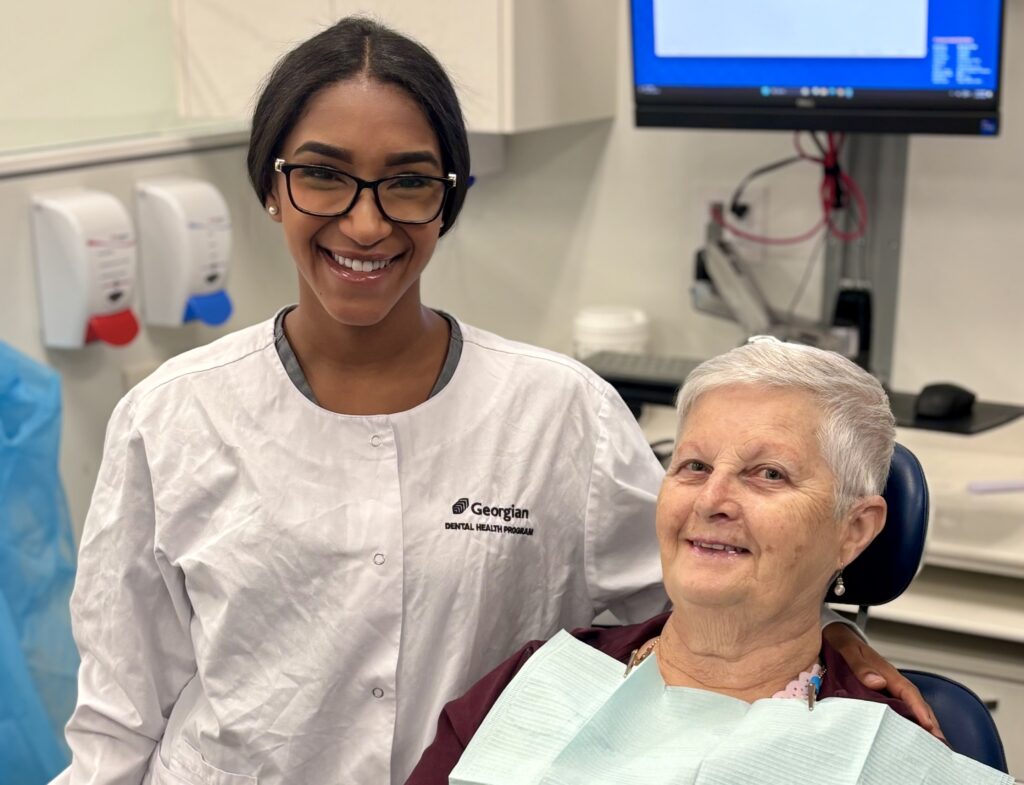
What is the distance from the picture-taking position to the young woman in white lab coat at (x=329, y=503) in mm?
1422

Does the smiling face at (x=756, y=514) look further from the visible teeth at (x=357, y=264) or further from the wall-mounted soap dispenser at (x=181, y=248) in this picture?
the wall-mounted soap dispenser at (x=181, y=248)

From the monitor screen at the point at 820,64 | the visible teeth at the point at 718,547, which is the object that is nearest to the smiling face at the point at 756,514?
the visible teeth at the point at 718,547

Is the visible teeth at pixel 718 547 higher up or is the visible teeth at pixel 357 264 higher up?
the visible teeth at pixel 357 264

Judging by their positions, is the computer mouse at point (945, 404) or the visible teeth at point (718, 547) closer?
the visible teeth at point (718, 547)

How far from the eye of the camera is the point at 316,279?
144 centimetres

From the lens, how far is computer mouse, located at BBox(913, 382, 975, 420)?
2.26 m

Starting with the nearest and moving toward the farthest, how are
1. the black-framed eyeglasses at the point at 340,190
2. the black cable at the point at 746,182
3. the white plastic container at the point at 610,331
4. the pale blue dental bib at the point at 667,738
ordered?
the pale blue dental bib at the point at 667,738 < the black-framed eyeglasses at the point at 340,190 < the black cable at the point at 746,182 < the white plastic container at the point at 610,331

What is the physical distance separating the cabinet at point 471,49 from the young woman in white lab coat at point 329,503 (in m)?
0.88

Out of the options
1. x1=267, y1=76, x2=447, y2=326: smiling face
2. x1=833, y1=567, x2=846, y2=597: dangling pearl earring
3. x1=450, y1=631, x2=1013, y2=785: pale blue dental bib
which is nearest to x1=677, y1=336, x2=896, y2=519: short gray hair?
x1=833, y1=567, x2=846, y2=597: dangling pearl earring

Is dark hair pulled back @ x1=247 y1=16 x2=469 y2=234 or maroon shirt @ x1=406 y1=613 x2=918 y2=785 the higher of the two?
dark hair pulled back @ x1=247 y1=16 x2=469 y2=234

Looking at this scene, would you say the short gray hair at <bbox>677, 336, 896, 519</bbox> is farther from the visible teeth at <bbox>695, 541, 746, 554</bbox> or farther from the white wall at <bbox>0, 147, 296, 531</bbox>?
the white wall at <bbox>0, 147, 296, 531</bbox>

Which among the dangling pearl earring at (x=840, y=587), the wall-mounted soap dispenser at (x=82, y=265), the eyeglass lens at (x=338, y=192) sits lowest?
the dangling pearl earring at (x=840, y=587)

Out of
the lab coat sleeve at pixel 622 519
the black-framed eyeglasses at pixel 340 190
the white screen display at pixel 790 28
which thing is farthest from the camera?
the white screen display at pixel 790 28

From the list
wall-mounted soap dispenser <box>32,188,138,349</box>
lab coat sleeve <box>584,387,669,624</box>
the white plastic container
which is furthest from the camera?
the white plastic container
